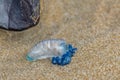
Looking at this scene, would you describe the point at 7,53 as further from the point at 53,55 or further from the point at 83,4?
the point at 83,4

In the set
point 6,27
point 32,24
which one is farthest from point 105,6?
point 6,27

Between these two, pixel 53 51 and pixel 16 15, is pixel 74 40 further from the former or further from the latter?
pixel 16 15

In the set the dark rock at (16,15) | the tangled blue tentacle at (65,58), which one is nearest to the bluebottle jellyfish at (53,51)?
the tangled blue tentacle at (65,58)

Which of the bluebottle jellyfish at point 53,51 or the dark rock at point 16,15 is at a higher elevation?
the dark rock at point 16,15

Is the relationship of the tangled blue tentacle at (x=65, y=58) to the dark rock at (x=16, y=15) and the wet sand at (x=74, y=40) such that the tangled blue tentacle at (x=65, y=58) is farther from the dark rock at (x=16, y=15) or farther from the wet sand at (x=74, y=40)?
the dark rock at (x=16, y=15)

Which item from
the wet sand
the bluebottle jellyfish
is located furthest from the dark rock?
the bluebottle jellyfish

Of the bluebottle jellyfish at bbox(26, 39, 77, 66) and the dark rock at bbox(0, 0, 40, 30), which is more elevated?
the dark rock at bbox(0, 0, 40, 30)

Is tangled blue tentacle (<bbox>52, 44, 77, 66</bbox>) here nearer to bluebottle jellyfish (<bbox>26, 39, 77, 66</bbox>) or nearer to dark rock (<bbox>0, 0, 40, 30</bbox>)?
bluebottle jellyfish (<bbox>26, 39, 77, 66</bbox>)

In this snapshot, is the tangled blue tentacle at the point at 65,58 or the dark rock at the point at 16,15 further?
the dark rock at the point at 16,15
